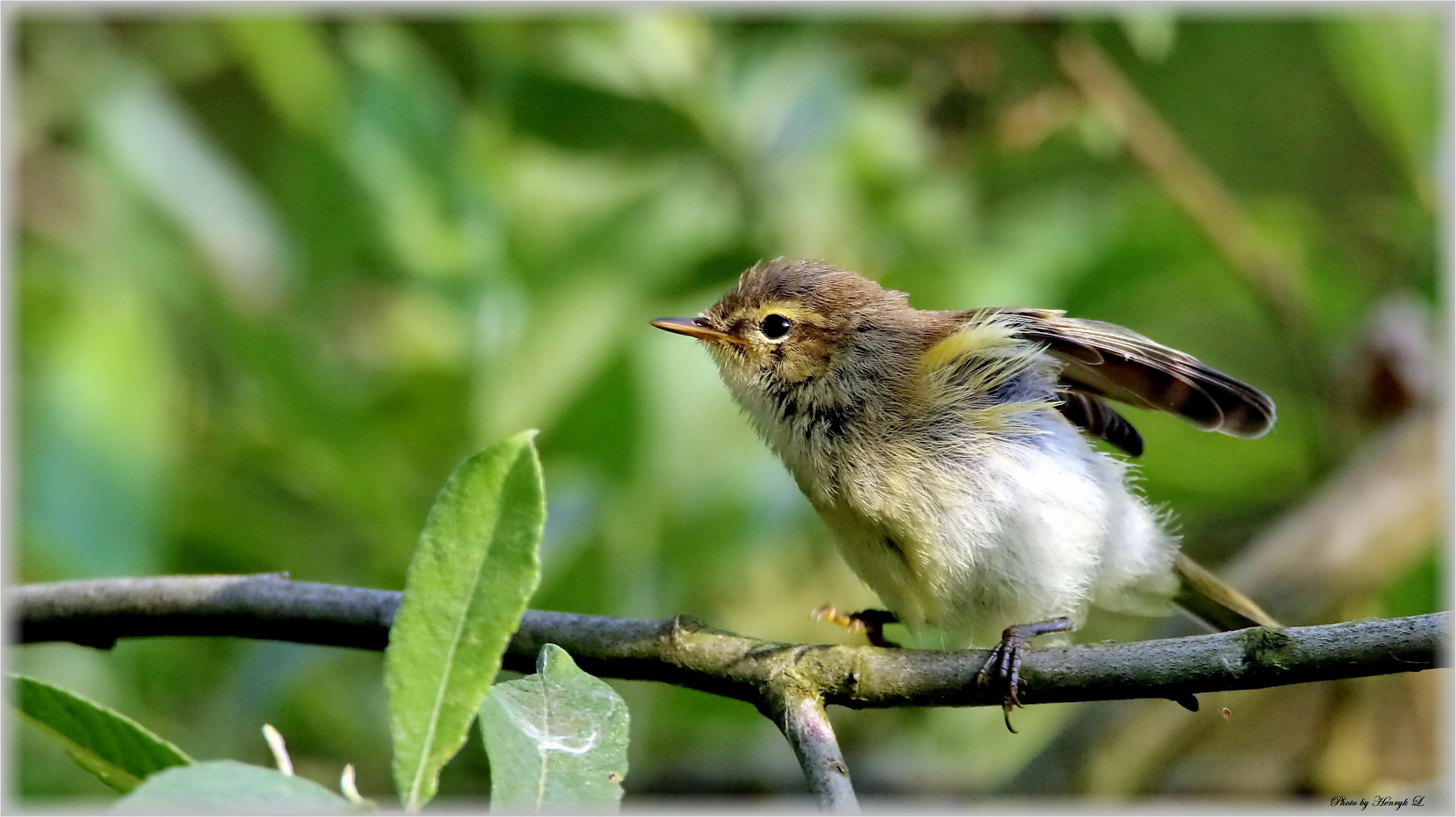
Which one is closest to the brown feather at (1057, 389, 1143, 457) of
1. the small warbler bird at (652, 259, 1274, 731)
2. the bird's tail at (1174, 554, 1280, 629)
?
the small warbler bird at (652, 259, 1274, 731)

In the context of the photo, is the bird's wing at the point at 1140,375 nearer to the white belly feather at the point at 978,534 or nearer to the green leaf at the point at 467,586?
the white belly feather at the point at 978,534

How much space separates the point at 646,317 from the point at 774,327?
0.53 m

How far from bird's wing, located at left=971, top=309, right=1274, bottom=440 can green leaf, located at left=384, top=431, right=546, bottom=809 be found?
1747mm

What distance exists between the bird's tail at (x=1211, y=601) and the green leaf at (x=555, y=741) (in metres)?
2.43

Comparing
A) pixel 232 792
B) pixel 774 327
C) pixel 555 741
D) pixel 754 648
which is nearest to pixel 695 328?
pixel 774 327

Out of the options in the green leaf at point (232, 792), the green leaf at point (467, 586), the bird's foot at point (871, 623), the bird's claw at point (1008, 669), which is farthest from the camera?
the bird's foot at point (871, 623)

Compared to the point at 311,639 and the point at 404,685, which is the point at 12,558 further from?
the point at 404,685

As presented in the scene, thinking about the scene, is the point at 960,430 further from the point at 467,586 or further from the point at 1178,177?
the point at 1178,177

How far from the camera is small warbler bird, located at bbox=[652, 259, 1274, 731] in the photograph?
9.86 feet

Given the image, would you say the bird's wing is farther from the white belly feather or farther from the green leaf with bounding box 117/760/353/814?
the green leaf with bounding box 117/760/353/814

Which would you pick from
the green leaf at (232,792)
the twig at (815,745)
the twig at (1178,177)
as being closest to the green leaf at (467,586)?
the green leaf at (232,792)

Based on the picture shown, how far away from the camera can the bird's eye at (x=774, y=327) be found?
138 inches

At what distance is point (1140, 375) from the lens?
3.31 m

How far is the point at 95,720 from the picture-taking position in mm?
1667
